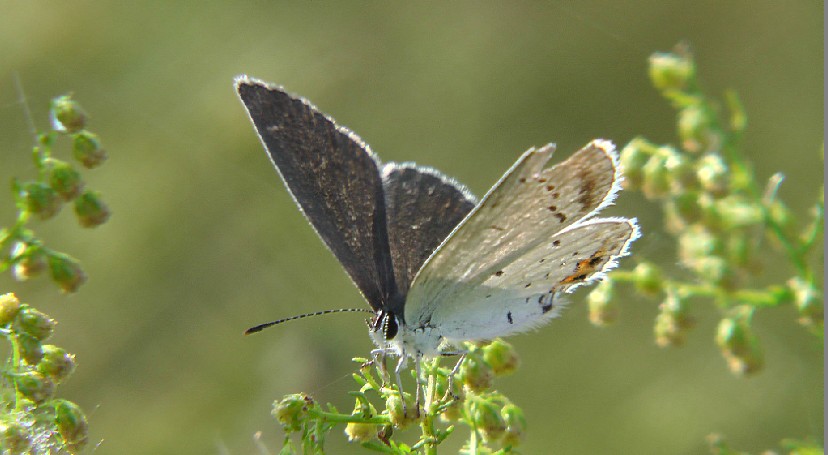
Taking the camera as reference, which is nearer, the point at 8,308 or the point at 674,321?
the point at 8,308

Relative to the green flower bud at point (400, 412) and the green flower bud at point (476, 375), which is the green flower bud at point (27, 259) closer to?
the green flower bud at point (400, 412)

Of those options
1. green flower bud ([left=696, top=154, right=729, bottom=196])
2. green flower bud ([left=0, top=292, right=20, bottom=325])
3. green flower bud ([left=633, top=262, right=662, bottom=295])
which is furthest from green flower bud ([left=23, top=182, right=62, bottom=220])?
green flower bud ([left=696, top=154, right=729, bottom=196])

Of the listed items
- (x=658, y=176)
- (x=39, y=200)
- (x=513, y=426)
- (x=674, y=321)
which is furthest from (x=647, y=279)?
(x=39, y=200)

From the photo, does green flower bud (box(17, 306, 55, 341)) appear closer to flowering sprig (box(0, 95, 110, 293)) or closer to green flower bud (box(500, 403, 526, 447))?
flowering sprig (box(0, 95, 110, 293))

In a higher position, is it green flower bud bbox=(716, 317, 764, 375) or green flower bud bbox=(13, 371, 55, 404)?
green flower bud bbox=(13, 371, 55, 404)

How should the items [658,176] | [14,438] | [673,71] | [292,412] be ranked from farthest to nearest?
[673,71]
[658,176]
[292,412]
[14,438]

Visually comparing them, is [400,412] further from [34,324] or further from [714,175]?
[714,175]
